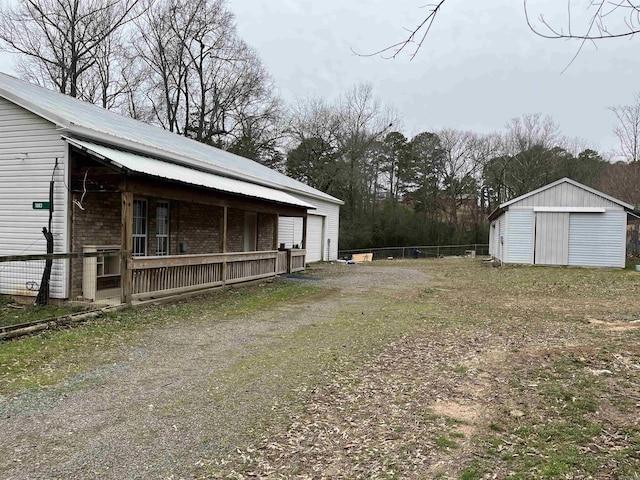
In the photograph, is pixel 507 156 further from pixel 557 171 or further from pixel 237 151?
pixel 237 151

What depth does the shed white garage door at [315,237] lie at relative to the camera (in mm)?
23125

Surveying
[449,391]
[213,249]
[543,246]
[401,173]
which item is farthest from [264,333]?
[401,173]

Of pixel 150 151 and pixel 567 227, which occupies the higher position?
pixel 150 151

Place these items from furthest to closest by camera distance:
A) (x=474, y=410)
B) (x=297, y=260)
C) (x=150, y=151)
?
(x=297, y=260)
(x=150, y=151)
(x=474, y=410)

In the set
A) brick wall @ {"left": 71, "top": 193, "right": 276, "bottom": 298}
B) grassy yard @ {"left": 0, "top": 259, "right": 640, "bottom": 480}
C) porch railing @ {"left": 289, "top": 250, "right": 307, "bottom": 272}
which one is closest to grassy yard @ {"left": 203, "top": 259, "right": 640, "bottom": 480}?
grassy yard @ {"left": 0, "top": 259, "right": 640, "bottom": 480}

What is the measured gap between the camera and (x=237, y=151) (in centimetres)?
3475

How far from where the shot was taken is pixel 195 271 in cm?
1131

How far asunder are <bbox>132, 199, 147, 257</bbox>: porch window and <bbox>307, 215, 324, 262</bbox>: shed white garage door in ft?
38.8

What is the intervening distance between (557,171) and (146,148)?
3680 cm

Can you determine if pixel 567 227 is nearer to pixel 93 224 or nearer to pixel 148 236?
pixel 148 236

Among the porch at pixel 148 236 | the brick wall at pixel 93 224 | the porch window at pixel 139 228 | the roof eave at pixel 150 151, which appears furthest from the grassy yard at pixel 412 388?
the roof eave at pixel 150 151

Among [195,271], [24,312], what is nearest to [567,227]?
[195,271]

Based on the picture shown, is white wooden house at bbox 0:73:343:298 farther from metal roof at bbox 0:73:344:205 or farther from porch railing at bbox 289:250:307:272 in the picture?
porch railing at bbox 289:250:307:272

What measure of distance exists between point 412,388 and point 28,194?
861 centimetres
